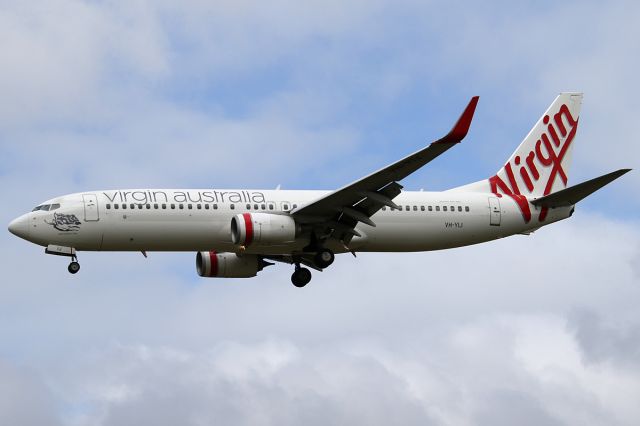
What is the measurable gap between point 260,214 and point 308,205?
197 cm

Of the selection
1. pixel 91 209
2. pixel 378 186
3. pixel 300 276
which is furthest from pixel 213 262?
pixel 378 186

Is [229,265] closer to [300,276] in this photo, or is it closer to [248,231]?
[300,276]

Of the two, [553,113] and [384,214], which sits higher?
[553,113]

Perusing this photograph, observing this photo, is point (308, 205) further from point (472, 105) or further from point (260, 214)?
point (472, 105)

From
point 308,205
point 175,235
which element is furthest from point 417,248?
point 175,235

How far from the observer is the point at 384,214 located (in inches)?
2416

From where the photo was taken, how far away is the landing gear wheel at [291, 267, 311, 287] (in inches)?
2520

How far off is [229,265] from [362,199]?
348 inches

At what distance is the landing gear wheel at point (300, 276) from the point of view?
64.0m

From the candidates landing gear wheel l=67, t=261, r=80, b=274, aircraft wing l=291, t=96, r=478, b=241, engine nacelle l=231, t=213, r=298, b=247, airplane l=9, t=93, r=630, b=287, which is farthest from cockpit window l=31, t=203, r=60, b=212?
aircraft wing l=291, t=96, r=478, b=241

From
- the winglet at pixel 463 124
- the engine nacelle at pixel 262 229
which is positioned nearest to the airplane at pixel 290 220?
the engine nacelle at pixel 262 229

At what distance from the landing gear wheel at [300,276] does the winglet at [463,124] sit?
587 inches

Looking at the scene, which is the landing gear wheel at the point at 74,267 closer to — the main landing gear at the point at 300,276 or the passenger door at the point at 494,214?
the main landing gear at the point at 300,276

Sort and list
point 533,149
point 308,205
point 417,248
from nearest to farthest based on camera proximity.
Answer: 1. point 308,205
2. point 417,248
3. point 533,149
